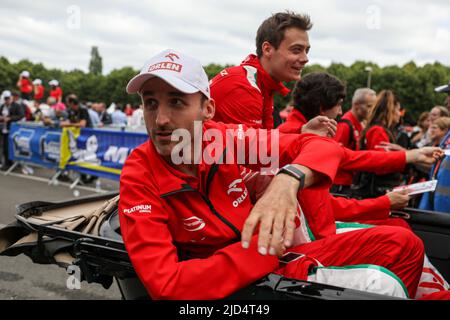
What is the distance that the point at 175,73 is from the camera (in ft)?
5.65

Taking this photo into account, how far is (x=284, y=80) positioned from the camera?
3.02 metres

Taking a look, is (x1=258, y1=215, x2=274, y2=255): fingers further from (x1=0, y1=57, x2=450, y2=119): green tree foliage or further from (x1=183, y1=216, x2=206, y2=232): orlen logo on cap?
(x1=0, y1=57, x2=450, y2=119): green tree foliage

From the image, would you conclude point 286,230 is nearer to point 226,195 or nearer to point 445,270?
point 226,195

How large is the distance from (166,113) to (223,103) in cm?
102

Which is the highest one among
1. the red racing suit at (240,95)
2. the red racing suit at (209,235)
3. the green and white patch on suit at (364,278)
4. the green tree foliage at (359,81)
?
the green tree foliage at (359,81)

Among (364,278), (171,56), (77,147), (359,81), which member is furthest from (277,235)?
(359,81)

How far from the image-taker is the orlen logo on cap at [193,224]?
1726 millimetres

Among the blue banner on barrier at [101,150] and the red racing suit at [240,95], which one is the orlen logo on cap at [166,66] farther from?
the blue banner on barrier at [101,150]

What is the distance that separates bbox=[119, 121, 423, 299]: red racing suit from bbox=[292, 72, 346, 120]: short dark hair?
4.05 ft

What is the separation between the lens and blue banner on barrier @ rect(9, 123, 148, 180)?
26.7ft

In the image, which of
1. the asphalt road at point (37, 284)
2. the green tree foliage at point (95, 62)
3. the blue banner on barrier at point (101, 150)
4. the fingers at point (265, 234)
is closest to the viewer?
the fingers at point (265, 234)

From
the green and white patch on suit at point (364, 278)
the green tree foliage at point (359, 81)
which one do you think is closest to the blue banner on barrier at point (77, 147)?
the green and white patch on suit at point (364, 278)

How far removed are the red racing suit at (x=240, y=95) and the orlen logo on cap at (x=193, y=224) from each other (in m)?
1.02
